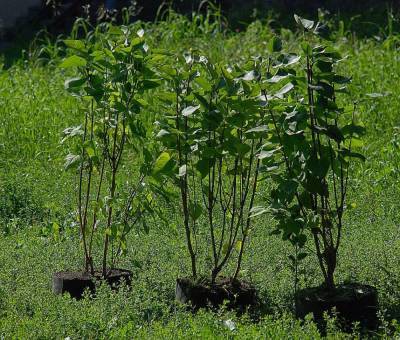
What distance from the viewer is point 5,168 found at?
8516 mm

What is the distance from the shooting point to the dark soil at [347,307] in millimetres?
4758

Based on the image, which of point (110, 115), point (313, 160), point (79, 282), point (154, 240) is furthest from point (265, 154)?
point (154, 240)

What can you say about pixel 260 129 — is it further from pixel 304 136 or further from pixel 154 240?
pixel 154 240

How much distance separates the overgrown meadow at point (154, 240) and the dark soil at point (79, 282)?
0.25 feet

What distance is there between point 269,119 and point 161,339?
3.90 ft

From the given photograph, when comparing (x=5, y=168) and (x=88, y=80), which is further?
(x=5, y=168)

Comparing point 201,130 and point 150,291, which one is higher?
point 201,130

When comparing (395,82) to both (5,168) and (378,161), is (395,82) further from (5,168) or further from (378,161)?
(5,168)

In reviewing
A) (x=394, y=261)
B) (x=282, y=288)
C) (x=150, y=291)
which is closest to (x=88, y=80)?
(x=150, y=291)

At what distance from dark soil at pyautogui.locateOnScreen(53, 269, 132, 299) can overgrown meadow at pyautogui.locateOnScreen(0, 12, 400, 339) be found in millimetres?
77

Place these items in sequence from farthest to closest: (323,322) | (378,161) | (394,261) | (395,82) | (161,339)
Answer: (395,82)
(378,161)
(394,261)
(323,322)
(161,339)

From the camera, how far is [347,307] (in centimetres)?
476

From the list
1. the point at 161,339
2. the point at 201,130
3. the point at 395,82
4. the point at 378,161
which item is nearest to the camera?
the point at 161,339

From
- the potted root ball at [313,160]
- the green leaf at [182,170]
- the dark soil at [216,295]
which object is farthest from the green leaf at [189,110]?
the dark soil at [216,295]
